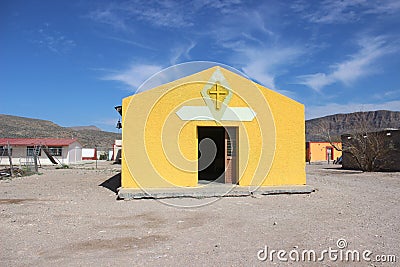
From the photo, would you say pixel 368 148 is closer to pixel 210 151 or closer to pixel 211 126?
pixel 210 151

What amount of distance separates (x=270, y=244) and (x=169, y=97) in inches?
289

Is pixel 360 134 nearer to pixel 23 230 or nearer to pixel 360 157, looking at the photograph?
pixel 360 157

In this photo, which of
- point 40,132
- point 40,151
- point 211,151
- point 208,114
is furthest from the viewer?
point 40,132

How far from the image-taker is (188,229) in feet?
24.0

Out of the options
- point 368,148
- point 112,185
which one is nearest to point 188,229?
point 112,185

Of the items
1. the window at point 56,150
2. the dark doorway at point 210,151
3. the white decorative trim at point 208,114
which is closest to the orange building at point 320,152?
the dark doorway at point 210,151

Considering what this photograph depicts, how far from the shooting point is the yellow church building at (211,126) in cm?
1200

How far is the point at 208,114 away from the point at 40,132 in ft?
226

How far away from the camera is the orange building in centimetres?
4412

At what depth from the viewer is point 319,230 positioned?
709 centimetres

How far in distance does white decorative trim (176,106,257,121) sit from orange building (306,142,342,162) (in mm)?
33237

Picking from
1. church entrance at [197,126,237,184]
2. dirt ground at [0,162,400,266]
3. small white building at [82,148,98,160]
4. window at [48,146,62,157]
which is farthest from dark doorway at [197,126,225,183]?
small white building at [82,148,98,160]

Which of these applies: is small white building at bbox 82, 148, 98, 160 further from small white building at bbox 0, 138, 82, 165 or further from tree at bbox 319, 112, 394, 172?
tree at bbox 319, 112, 394, 172

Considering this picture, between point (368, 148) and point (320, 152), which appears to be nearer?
point (368, 148)
